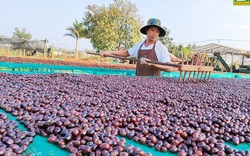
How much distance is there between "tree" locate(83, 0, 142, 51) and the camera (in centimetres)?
1953

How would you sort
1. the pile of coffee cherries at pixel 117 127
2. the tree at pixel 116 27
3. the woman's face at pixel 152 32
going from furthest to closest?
the tree at pixel 116 27
the woman's face at pixel 152 32
the pile of coffee cherries at pixel 117 127

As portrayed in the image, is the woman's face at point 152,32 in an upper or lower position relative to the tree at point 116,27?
lower

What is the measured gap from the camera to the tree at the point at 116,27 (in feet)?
64.1

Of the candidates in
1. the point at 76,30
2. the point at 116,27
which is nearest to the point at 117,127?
the point at 116,27

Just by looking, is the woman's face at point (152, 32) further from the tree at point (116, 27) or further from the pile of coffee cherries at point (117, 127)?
the tree at point (116, 27)

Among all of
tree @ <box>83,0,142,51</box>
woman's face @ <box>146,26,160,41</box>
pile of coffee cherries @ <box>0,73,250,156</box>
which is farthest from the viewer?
tree @ <box>83,0,142,51</box>

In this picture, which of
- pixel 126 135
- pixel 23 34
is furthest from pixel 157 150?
pixel 23 34

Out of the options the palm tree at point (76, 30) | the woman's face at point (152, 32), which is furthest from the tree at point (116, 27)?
the woman's face at point (152, 32)

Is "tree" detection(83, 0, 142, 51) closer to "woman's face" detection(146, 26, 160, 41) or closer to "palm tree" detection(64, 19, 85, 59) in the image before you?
"palm tree" detection(64, 19, 85, 59)

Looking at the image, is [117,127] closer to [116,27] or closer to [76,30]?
[116,27]

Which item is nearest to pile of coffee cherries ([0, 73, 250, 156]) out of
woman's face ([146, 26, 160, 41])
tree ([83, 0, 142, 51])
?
woman's face ([146, 26, 160, 41])

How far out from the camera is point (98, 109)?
163 cm

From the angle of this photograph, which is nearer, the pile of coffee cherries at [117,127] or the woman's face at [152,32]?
the pile of coffee cherries at [117,127]

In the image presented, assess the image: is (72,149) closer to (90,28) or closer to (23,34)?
(90,28)
